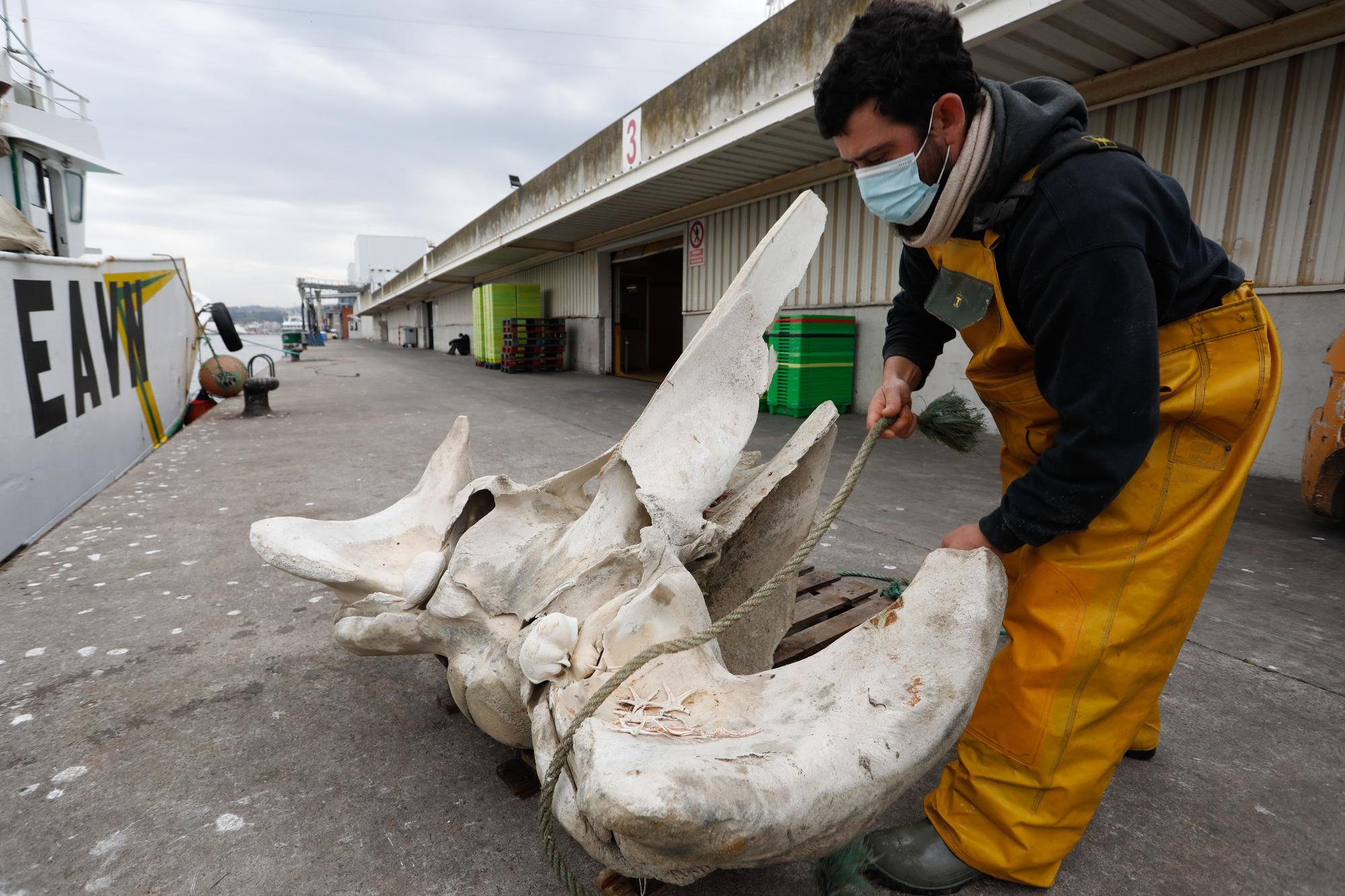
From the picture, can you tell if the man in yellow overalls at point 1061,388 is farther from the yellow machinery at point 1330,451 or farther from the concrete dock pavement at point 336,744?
the yellow machinery at point 1330,451

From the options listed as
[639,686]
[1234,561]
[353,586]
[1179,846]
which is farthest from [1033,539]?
[1234,561]

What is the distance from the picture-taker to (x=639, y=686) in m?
1.38

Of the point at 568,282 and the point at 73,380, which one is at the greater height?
the point at 568,282

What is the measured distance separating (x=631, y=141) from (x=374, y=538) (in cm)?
900

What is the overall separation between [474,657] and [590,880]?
23.8 inches

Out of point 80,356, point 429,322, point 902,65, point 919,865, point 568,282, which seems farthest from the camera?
point 429,322

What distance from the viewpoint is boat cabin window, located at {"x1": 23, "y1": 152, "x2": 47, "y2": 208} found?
22.2 ft

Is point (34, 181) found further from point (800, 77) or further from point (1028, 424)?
point (1028, 424)

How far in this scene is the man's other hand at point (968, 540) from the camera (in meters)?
1.49

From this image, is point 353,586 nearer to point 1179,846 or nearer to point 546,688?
point 546,688

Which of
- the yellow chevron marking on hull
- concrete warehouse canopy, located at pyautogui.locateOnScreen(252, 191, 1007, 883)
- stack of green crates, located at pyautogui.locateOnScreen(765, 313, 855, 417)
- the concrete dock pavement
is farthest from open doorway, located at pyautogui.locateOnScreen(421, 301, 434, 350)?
concrete warehouse canopy, located at pyautogui.locateOnScreen(252, 191, 1007, 883)

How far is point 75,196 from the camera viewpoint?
7.85 metres

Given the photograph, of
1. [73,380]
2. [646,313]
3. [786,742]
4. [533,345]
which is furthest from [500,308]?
[786,742]

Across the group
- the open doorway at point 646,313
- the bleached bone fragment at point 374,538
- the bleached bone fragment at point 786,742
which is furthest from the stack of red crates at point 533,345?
the bleached bone fragment at point 786,742
